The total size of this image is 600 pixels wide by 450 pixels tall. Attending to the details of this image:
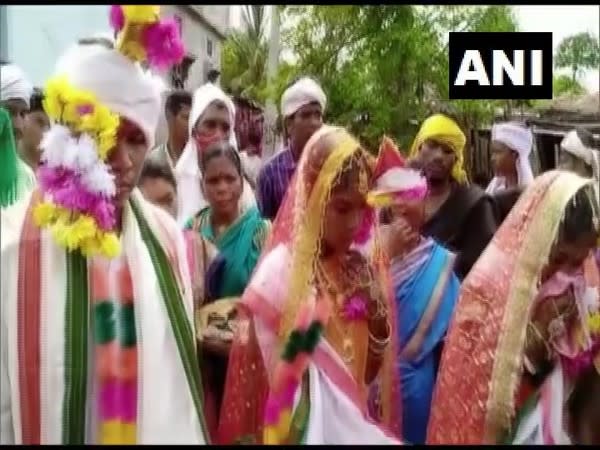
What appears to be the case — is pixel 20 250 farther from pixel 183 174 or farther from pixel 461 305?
pixel 183 174

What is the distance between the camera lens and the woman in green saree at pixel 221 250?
9.29 feet

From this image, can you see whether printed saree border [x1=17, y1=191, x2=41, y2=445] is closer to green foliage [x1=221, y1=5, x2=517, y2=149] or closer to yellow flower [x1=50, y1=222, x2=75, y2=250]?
yellow flower [x1=50, y1=222, x2=75, y2=250]

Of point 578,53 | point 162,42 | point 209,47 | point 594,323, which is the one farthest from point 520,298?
point 209,47

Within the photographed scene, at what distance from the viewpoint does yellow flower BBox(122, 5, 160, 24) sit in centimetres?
239

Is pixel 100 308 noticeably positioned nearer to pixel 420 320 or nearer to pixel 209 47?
pixel 420 320

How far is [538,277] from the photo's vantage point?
2.66 m

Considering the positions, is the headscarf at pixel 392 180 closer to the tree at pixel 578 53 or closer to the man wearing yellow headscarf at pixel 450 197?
the man wearing yellow headscarf at pixel 450 197

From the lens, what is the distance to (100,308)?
7.73 ft

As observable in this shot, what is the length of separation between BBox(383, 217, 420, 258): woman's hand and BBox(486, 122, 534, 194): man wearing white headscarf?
0.97 m

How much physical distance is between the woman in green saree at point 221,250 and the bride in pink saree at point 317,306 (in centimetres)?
9

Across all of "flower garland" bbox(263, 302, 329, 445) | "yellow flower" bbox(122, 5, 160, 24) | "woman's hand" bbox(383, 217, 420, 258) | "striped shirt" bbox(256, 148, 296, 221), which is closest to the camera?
"yellow flower" bbox(122, 5, 160, 24)

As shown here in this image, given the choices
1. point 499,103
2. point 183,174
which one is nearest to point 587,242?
point 499,103

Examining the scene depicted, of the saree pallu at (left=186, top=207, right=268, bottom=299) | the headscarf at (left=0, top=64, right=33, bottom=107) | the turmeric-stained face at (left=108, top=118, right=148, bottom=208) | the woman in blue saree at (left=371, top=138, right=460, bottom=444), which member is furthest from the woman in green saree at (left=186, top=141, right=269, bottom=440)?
the headscarf at (left=0, top=64, right=33, bottom=107)

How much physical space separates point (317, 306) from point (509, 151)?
72.7 inches
